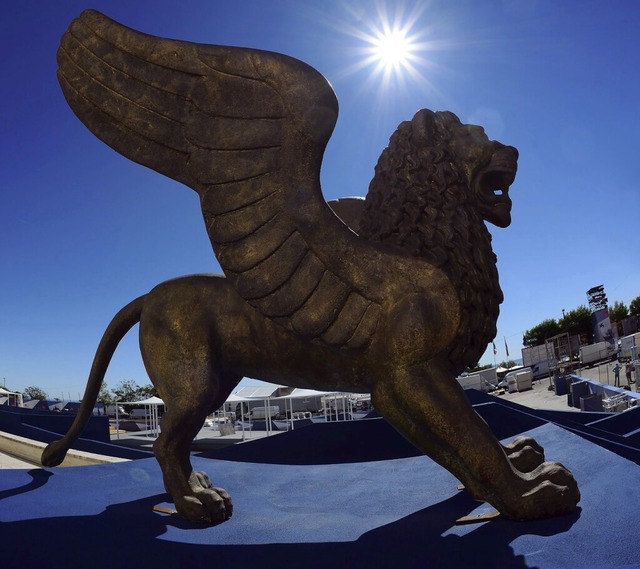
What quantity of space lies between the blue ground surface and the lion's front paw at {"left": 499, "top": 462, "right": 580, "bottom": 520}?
4 centimetres

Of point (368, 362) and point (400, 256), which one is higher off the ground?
point (400, 256)

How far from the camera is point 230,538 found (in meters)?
2.32

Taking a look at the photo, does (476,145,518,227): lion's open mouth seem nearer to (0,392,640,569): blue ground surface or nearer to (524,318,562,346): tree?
(0,392,640,569): blue ground surface

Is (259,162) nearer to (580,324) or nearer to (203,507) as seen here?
(203,507)

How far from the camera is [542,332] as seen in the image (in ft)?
178

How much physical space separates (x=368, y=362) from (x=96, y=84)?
1.88 metres

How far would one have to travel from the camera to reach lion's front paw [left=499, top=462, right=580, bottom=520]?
211cm

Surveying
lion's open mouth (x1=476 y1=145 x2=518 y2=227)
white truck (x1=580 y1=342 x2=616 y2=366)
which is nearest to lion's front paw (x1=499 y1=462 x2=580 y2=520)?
lion's open mouth (x1=476 y1=145 x2=518 y2=227)

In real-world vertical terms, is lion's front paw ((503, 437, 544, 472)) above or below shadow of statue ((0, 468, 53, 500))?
above

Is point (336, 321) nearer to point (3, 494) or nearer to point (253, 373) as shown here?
point (253, 373)

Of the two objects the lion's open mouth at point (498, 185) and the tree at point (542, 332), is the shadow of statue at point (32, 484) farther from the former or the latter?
the tree at point (542, 332)

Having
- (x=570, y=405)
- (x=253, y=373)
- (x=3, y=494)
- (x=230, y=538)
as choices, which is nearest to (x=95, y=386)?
(x=3, y=494)

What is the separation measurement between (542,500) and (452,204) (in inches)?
53.1

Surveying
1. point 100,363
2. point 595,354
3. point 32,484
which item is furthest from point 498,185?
point 595,354
